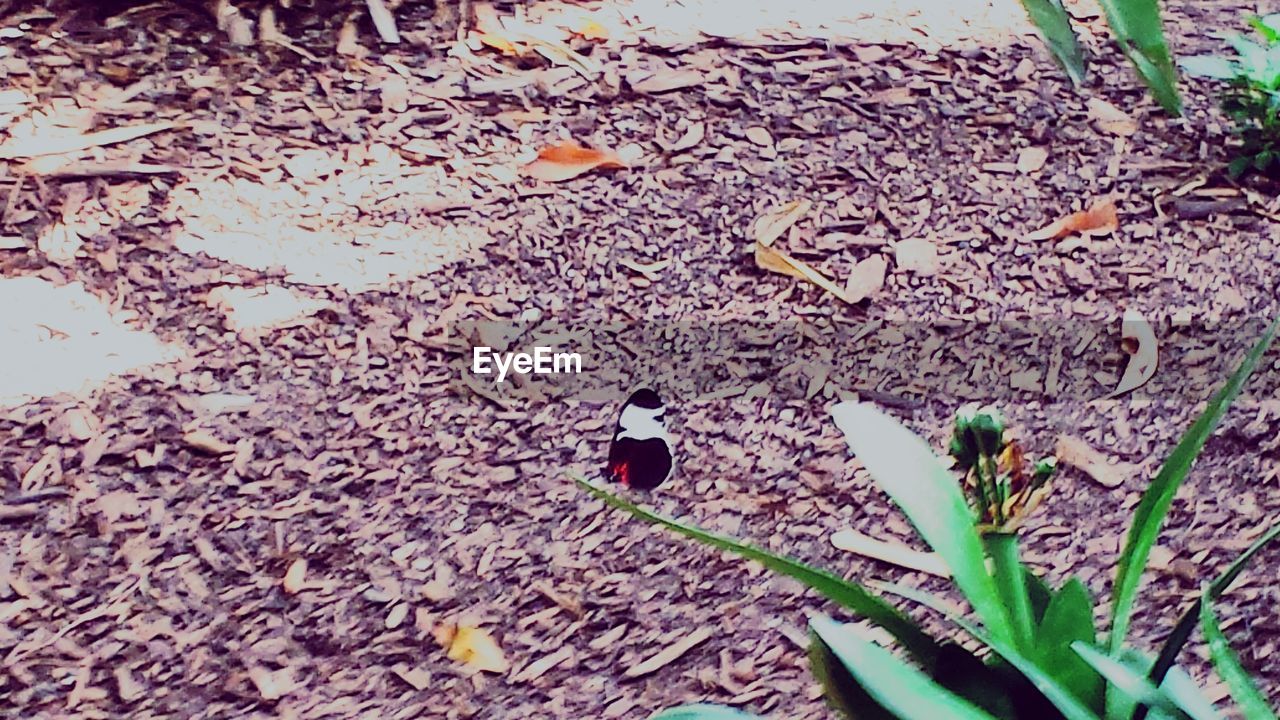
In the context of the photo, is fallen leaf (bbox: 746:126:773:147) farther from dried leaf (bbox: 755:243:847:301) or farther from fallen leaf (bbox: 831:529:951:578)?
fallen leaf (bbox: 831:529:951:578)

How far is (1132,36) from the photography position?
0.34 meters

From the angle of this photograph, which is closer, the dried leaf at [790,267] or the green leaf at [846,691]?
the green leaf at [846,691]

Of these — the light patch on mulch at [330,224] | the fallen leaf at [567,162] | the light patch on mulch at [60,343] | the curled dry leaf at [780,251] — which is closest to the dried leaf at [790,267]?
the curled dry leaf at [780,251]

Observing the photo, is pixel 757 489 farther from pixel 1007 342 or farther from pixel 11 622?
pixel 11 622

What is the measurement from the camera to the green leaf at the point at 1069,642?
622 millimetres

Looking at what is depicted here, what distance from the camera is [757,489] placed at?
3.53 feet

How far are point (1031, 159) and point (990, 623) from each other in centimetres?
86

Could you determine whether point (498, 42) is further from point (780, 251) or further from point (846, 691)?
point (846, 691)

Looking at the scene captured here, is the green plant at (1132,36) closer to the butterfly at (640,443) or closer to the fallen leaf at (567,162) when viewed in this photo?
the butterfly at (640,443)

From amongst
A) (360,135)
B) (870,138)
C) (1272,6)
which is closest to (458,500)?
(360,135)

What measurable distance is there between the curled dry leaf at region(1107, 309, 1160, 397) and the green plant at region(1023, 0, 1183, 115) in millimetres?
824

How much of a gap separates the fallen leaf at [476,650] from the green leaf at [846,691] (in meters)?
0.42

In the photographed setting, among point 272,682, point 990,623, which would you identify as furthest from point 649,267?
point 990,623

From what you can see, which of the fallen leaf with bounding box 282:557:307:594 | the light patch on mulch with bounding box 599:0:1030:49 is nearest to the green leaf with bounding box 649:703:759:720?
the fallen leaf with bounding box 282:557:307:594
